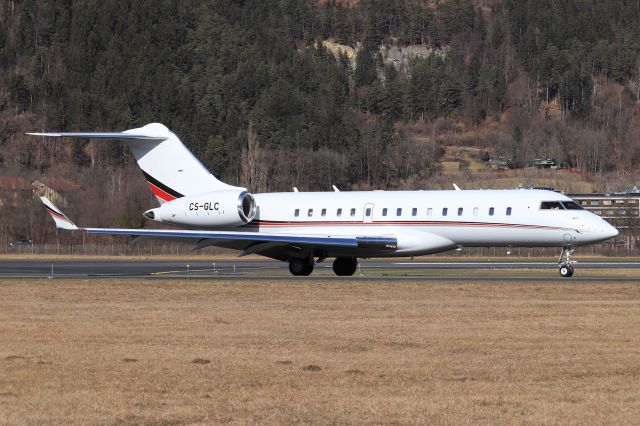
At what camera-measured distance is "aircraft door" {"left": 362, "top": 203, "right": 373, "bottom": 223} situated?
143ft

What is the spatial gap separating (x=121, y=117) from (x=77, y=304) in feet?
547

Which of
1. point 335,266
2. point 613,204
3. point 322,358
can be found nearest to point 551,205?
point 335,266

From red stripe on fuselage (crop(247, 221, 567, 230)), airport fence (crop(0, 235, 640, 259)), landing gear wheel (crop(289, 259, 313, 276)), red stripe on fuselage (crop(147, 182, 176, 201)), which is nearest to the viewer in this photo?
red stripe on fuselage (crop(247, 221, 567, 230))

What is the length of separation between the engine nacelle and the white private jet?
4 cm

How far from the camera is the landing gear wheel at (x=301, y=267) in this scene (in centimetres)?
4472

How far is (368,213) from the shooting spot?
43.7m

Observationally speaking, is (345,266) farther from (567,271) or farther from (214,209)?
(567,271)

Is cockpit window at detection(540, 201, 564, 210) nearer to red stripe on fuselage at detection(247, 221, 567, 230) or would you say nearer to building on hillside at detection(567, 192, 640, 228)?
red stripe on fuselage at detection(247, 221, 567, 230)

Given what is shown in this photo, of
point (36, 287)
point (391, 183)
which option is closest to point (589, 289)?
point (36, 287)

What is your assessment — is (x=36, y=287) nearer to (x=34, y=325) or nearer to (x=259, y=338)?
(x=34, y=325)

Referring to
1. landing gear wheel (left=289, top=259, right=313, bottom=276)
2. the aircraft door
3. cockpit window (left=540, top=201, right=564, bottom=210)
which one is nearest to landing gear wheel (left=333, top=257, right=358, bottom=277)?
landing gear wheel (left=289, top=259, right=313, bottom=276)

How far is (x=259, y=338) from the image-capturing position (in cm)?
2233

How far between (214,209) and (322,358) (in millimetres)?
26051

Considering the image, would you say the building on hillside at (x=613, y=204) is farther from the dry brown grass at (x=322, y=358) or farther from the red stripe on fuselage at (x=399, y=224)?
the dry brown grass at (x=322, y=358)
